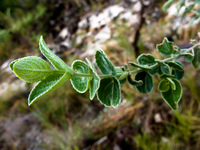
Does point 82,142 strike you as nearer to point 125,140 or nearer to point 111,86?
point 125,140

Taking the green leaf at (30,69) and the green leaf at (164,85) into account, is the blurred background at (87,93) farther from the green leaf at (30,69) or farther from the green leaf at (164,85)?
the green leaf at (30,69)

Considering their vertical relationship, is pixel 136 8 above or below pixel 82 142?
above

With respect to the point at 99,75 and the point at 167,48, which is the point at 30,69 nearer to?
the point at 99,75

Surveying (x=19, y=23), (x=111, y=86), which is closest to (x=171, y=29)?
(x=111, y=86)

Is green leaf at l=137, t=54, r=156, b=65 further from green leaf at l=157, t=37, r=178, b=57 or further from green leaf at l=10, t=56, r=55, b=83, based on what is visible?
green leaf at l=10, t=56, r=55, b=83

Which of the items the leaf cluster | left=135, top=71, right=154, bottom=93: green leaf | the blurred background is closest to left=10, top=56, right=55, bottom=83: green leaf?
the leaf cluster
